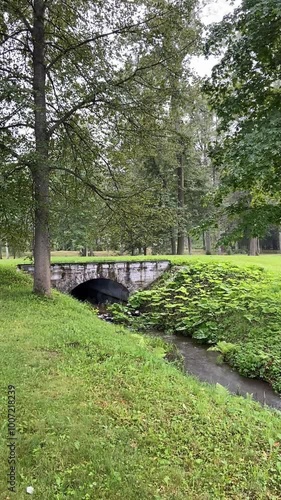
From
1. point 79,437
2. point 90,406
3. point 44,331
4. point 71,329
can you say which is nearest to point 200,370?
point 71,329

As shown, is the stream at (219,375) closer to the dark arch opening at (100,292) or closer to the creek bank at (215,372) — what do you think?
the creek bank at (215,372)

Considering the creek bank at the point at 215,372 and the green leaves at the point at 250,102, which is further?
the creek bank at the point at 215,372

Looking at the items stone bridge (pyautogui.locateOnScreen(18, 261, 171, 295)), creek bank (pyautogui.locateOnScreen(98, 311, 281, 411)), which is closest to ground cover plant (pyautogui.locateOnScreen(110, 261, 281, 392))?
creek bank (pyautogui.locateOnScreen(98, 311, 281, 411))

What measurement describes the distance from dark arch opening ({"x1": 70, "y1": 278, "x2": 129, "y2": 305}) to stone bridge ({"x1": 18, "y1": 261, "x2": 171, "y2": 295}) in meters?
1.11

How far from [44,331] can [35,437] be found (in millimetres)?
2785

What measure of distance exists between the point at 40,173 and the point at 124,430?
18.7 feet

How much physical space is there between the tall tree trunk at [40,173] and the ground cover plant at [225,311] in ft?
10.0

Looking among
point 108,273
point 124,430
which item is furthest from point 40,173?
point 124,430

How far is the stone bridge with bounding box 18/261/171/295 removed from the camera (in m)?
11.5

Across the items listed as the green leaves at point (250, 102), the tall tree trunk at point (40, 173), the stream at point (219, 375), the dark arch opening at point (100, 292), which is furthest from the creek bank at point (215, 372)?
the dark arch opening at point (100, 292)

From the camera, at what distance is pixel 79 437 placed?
119 inches

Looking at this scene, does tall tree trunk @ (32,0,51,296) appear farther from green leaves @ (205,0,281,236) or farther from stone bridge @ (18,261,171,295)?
green leaves @ (205,0,281,236)

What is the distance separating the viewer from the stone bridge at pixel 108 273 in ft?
37.9

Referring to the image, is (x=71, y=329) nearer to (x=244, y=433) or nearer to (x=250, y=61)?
(x=244, y=433)
